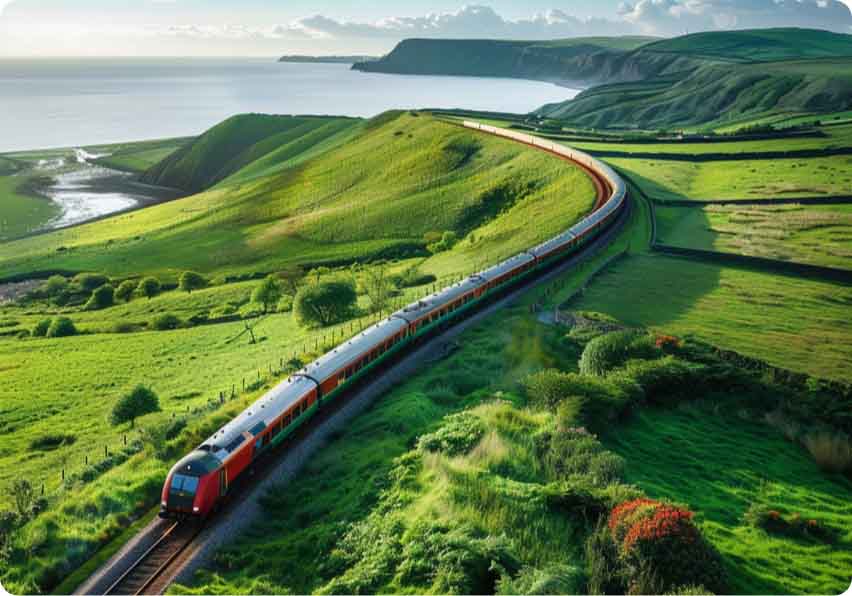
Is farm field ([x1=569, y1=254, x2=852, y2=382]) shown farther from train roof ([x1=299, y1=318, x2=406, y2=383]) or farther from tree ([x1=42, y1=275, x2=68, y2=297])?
tree ([x1=42, y1=275, x2=68, y2=297])

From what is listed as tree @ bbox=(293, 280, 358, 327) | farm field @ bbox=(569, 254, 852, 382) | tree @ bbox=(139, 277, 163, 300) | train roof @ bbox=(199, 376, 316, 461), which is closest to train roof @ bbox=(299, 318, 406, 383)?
train roof @ bbox=(199, 376, 316, 461)

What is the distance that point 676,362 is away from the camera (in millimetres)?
31375

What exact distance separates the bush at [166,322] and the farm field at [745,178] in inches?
2180

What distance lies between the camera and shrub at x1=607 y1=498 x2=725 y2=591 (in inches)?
611

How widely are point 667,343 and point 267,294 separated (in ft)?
138

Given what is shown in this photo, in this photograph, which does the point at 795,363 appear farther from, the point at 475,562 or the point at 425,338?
the point at 475,562

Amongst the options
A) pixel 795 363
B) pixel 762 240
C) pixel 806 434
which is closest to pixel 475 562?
pixel 806 434

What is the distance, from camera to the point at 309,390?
27.9m

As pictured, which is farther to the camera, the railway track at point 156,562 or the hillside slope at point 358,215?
the hillside slope at point 358,215

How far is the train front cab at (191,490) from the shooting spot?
2111 cm

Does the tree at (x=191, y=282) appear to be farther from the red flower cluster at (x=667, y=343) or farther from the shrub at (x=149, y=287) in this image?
the red flower cluster at (x=667, y=343)

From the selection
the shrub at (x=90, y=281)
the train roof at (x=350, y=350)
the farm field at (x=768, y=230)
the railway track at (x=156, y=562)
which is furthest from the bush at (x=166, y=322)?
the farm field at (x=768, y=230)

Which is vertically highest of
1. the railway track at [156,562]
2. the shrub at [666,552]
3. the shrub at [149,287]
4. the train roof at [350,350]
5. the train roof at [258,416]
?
the shrub at [666,552]

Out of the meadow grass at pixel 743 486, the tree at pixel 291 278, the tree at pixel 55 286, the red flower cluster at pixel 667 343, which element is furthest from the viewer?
the tree at pixel 55 286
